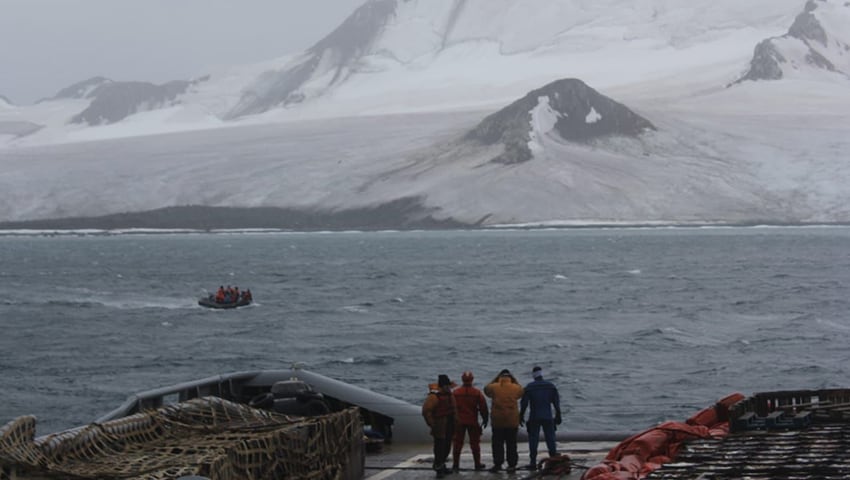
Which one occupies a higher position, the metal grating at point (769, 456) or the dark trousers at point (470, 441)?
the metal grating at point (769, 456)

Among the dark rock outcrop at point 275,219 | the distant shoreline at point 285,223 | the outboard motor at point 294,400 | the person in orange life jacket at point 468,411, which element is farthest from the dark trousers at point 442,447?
the dark rock outcrop at point 275,219

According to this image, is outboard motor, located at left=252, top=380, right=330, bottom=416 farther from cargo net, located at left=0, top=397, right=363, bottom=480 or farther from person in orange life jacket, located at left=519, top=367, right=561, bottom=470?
person in orange life jacket, located at left=519, top=367, right=561, bottom=470

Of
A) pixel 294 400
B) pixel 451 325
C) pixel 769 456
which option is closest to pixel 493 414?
pixel 294 400

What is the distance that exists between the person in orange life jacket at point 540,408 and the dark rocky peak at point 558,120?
142 metres

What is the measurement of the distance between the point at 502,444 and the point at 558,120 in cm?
15567

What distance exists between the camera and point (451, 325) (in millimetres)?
53062

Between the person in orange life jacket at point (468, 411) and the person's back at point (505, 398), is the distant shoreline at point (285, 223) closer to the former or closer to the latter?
the person in orange life jacket at point (468, 411)

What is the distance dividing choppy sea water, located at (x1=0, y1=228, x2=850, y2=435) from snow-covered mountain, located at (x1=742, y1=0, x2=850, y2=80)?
204 feet

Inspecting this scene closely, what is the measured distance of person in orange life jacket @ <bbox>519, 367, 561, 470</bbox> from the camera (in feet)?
43.8

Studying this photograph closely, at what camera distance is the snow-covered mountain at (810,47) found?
6481 inches

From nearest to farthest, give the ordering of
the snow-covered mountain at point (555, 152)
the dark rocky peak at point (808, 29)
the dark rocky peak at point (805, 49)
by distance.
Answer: the snow-covered mountain at point (555, 152), the dark rocky peak at point (805, 49), the dark rocky peak at point (808, 29)

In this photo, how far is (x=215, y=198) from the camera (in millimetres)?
152875

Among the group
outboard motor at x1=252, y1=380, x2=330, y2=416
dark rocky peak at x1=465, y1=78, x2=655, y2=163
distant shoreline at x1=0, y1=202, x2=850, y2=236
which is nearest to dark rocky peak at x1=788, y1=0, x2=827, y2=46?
dark rocky peak at x1=465, y1=78, x2=655, y2=163

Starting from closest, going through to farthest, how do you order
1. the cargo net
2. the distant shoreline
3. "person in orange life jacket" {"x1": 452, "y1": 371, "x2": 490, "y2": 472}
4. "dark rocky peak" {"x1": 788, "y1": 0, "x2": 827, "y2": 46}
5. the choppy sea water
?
1. the cargo net
2. "person in orange life jacket" {"x1": 452, "y1": 371, "x2": 490, "y2": 472}
3. the choppy sea water
4. the distant shoreline
5. "dark rocky peak" {"x1": 788, "y1": 0, "x2": 827, "y2": 46}
